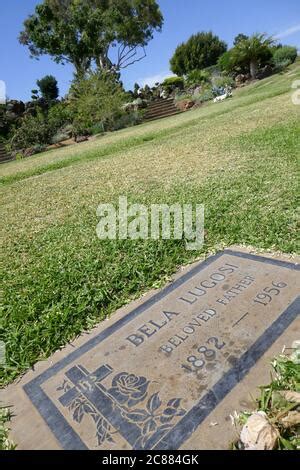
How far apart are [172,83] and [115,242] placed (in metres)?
27.6

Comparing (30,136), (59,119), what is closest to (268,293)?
(30,136)

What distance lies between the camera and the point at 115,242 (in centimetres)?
355

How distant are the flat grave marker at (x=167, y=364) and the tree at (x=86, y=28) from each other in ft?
88.0

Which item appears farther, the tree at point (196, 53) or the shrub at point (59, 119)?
the tree at point (196, 53)

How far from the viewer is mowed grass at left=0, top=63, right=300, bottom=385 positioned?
8.23 ft

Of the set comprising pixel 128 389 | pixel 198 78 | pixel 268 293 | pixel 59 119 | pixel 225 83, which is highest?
pixel 198 78

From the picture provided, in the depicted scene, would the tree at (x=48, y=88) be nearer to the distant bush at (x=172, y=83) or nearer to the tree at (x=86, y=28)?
the tree at (x=86, y=28)

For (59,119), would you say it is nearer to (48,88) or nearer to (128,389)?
(48,88)

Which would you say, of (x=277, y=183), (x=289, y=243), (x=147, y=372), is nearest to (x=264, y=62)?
(x=277, y=183)

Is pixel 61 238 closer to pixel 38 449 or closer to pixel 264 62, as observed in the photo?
pixel 38 449

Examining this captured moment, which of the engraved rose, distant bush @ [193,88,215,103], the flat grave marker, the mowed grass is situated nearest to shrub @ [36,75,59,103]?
distant bush @ [193,88,215,103]

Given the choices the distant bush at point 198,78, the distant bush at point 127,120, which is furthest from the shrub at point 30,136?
the distant bush at point 198,78

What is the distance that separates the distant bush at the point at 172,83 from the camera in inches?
1075
